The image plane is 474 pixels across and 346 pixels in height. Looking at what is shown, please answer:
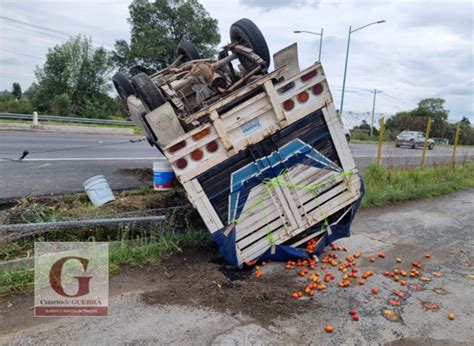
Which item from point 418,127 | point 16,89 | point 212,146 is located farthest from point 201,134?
point 16,89

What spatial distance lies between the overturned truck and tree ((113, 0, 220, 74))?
32.4m

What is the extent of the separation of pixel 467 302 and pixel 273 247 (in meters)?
1.98

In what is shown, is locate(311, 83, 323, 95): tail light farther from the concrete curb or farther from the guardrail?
the guardrail

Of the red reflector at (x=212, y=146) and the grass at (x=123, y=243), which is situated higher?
the red reflector at (x=212, y=146)

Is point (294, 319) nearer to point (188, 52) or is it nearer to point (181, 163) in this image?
point (181, 163)

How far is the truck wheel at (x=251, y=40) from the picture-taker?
5.25 m

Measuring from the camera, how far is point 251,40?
525 cm

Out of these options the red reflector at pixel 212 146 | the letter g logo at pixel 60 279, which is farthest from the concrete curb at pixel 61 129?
the red reflector at pixel 212 146

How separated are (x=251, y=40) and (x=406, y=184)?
5.85m

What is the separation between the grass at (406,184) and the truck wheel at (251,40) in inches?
144

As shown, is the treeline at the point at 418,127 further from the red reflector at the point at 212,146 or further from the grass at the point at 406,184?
the red reflector at the point at 212,146

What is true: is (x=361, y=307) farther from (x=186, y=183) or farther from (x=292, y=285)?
(x=186, y=183)

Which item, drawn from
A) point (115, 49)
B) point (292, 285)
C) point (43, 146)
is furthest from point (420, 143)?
point (115, 49)

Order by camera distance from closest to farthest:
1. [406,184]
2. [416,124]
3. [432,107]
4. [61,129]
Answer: [406,184], [416,124], [61,129], [432,107]
